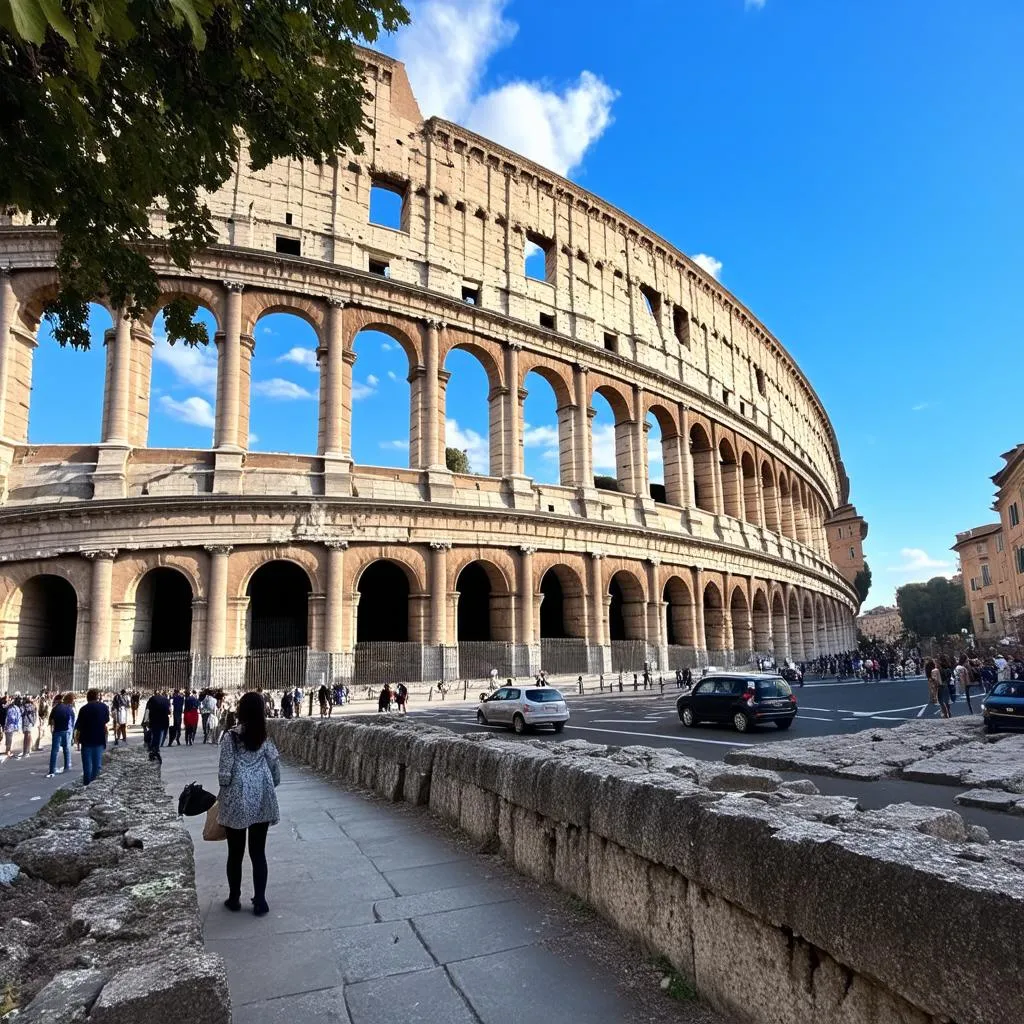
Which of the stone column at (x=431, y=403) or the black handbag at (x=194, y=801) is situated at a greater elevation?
the stone column at (x=431, y=403)

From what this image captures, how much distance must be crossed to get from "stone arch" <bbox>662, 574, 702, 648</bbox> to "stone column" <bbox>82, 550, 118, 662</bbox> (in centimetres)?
2153

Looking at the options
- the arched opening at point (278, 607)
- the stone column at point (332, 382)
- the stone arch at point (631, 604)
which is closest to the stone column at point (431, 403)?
the stone column at point (332, 382)

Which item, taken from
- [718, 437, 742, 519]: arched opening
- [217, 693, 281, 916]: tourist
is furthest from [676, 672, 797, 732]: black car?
[718, 437, 742, 519]: arched opening

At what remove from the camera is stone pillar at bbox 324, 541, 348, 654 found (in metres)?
21.9

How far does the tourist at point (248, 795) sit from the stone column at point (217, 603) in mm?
18112

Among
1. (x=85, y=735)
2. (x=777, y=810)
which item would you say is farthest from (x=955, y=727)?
(x=85, y=735)

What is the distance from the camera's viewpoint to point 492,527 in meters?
25.1

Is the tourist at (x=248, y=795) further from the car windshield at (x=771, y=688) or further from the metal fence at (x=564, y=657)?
the metal fence at (x=564, y=657)

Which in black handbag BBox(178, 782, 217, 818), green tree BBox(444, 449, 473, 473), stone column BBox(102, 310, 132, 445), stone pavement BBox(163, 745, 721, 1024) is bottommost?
stone pavement BBox(163, 745, 721, 1024)

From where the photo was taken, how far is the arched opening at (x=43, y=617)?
67.8 feet

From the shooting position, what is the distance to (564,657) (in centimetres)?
2602

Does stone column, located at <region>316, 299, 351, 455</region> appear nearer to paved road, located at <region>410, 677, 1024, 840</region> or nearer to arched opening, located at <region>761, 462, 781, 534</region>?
paved road, located at <region>410, 677, 1024, 840</region>

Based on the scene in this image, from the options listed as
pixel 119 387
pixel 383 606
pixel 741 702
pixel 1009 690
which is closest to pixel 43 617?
pixel 119 387

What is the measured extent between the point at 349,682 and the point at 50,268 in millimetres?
16445
